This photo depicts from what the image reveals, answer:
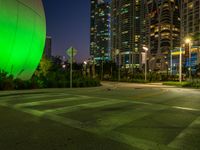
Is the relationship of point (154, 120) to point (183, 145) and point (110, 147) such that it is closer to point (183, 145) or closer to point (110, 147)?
point (183, 145)

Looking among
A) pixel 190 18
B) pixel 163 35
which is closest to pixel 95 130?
pixel 190 18

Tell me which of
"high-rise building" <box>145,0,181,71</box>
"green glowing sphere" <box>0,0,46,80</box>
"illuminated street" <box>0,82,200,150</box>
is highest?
"high-rise building" <box>145,0,181,71</box>

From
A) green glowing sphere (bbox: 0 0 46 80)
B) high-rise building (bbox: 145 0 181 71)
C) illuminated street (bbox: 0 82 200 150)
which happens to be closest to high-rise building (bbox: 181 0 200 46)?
high-rise building (bbox: 145 0 181 71)

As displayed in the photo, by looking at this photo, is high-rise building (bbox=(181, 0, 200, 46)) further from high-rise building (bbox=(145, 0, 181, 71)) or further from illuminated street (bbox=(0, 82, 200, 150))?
illuminated street (bbox=(0, 82, 200, 150))

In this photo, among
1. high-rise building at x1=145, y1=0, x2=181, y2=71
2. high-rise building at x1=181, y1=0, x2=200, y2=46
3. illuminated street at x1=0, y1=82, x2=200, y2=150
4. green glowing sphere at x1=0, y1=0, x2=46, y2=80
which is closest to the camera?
illuminated street at x1=0, y1=82, x2=200, y2=150

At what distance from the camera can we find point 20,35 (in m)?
18.9

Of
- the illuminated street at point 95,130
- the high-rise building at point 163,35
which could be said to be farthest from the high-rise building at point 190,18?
the illuminated street at point 95,130

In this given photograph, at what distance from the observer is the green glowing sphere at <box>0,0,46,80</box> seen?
1762cm

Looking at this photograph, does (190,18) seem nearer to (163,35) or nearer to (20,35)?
(163,35)

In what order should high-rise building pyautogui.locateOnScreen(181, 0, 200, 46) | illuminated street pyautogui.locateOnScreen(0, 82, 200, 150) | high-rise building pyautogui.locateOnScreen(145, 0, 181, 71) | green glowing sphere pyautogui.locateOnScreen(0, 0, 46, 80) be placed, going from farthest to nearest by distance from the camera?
high-rise building pyautogui.locateOnScreen(145, 0, 181, 71), high-rise building pyautogui.locateOnScreen(181, 0, 200, 46), green glowing sphere pyautogui.locateOnScreen(0, 0, 46, 80), illuminated street pyautogui.locateOnScreen(0, 82, 200, 150)

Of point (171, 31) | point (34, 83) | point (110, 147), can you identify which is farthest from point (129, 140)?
point (171, 31)

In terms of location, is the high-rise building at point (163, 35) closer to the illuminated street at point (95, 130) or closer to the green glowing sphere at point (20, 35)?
the green glowing sphere at point (20, 35)

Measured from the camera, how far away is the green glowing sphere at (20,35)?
17.6 meters

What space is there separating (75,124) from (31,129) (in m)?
1.32
